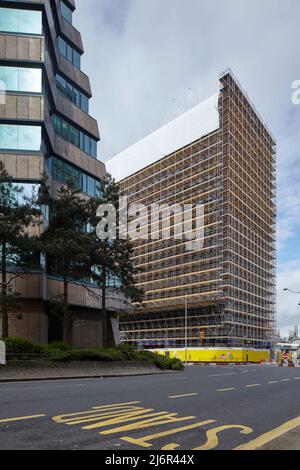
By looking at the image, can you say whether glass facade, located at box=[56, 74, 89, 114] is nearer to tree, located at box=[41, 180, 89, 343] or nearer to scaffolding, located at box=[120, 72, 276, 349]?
tree, located at box=[41, 180, 89, 343]

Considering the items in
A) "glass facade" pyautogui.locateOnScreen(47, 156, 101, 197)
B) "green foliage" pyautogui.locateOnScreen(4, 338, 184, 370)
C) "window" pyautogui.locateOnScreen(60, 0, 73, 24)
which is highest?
"window" pyautogui.locateOnScreen(60, 0, 73, 24)

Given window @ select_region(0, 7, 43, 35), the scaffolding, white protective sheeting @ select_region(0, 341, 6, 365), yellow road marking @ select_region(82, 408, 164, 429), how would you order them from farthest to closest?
A: the scaffolding
window @ select_region(0, 7, 43, 35)
white protective sheeting @ select_region(0, 341, 6, 365)
yellow road marking @ select_region(82, 408, 164, 429)

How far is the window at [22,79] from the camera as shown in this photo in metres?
35.5

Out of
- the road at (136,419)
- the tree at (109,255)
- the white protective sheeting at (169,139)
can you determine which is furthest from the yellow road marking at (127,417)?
the white protective sheeting at (169,139)

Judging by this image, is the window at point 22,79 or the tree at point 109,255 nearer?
the tree at point 109,255

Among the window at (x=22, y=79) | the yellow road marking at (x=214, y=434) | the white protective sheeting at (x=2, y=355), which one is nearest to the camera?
the yellow road marking at (x=214, y=434)

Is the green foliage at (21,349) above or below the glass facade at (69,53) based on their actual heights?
below

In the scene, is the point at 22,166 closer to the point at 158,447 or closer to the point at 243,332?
the point at 158,447

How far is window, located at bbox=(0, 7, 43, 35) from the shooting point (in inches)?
1420

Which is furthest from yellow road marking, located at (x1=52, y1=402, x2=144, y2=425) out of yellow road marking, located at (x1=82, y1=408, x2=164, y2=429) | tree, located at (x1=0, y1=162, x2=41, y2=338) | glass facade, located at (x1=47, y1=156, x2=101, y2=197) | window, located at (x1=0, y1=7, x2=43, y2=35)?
window, located at (x1=0, y1=7, x2=43, y2=35)

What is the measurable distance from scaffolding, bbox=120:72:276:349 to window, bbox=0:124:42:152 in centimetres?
5210

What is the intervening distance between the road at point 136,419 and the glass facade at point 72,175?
2556cm

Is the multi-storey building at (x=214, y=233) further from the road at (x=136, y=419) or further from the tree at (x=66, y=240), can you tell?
→ the road at (x=136, y=419)

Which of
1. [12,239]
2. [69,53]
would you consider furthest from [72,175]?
[12,239]
